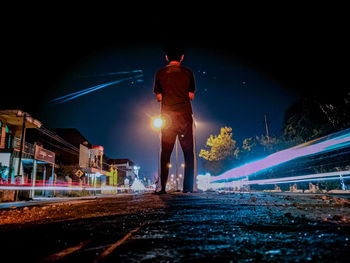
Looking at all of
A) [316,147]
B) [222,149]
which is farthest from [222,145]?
[316,147]

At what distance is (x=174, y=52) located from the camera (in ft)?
15.8

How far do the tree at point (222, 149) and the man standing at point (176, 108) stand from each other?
3625cm

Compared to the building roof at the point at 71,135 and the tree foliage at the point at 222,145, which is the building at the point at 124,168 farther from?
the tree foliage at the point at 222,145

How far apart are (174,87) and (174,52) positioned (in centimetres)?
81

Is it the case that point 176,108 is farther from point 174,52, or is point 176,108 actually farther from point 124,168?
point 124,168

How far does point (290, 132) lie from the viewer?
23312mm

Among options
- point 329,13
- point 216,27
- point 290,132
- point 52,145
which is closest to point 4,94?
point 52,145

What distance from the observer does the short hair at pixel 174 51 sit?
4.75 metres

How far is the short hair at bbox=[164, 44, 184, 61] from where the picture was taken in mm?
4746

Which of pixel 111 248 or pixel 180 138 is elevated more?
pixel 180 138

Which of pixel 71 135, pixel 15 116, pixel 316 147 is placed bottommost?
pixel 316 147

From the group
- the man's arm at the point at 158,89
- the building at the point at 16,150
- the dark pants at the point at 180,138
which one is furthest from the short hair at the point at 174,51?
the building at the point at 16,150

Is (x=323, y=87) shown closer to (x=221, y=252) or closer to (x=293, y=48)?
(x=293, y=48)

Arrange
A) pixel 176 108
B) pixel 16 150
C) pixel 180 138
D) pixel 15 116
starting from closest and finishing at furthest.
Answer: pixel 176 108
pixel 180 138
pixel 16 150
pixel 15 116
